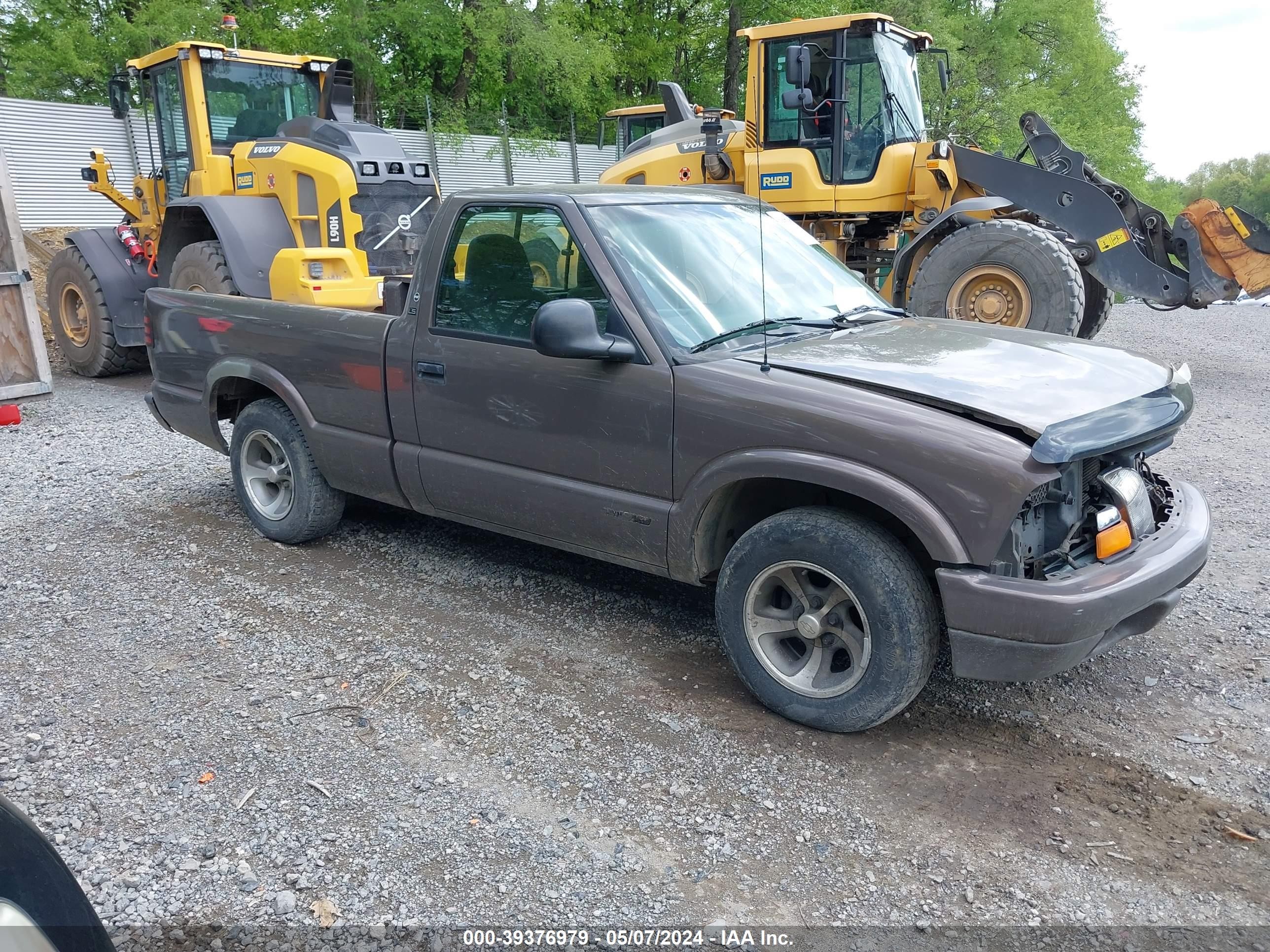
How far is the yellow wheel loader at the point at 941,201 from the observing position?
9.48 meters

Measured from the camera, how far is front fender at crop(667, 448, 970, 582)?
3197mm

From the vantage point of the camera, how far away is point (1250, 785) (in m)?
3.29

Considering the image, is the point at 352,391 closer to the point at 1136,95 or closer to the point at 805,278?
the point at 805,278

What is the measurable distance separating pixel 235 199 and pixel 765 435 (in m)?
8.00

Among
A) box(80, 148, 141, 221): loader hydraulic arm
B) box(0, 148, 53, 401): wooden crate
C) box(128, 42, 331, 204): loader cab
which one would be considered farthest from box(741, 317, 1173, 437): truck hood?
box(80, 148, 141, 221): loader hydraulic arm

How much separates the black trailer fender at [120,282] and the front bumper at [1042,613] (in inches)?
401

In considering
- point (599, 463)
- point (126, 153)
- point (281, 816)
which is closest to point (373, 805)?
point (281, 816)

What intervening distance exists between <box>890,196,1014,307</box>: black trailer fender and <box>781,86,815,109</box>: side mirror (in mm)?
1689

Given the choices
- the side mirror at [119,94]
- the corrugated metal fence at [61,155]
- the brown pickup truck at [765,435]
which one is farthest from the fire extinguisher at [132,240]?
the brown pickup truck at [765,435]

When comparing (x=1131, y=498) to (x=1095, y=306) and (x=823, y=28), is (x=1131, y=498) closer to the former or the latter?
(x=823, y=28)

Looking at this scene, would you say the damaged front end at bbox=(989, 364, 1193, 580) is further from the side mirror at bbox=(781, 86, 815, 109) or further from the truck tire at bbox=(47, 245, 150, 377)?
the truck tire at bbox=(47, 245, 150, 377)

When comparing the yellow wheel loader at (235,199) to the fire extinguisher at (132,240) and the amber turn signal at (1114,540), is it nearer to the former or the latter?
the fire extinguisher at (132,240)

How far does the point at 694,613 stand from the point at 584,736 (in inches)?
48.1

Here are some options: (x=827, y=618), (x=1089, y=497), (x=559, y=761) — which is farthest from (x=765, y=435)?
(x=559, y=761)
